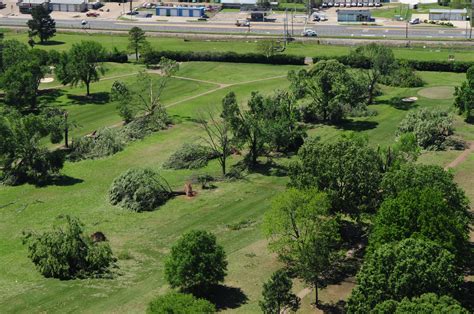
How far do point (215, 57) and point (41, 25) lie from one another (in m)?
45.9

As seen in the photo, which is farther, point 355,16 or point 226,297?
point 355,16

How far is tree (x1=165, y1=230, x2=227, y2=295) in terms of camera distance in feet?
190

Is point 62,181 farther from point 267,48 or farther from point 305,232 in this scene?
point 267,48

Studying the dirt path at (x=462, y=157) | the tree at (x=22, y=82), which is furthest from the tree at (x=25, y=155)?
the dirt path at (x=462, y=157)

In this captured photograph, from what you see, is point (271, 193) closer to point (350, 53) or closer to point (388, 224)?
point (388, 224)

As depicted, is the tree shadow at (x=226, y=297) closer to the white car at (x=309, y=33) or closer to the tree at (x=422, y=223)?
the tree at (x=422, y=223)

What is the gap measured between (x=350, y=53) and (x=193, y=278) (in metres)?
87.5

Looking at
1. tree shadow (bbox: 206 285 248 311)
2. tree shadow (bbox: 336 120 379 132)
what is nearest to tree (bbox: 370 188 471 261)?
tree shadow (bbox: 206 285 248 311)

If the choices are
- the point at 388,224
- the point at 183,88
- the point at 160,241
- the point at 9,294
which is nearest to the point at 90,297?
the point at 9,294

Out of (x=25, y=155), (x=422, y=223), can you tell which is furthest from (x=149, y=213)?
(x=422, y=223)

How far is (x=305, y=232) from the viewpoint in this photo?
198 ft

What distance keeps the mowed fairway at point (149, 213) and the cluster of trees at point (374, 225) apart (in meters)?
4.88

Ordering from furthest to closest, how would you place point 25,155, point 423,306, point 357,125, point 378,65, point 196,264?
point 378,65 < point 357,125 < point 25,155 < point 196,264 < point 423,306

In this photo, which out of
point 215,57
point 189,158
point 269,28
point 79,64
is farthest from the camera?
point 269,28
